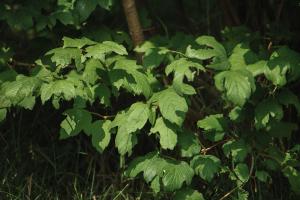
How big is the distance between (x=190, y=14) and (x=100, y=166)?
184 centimetres

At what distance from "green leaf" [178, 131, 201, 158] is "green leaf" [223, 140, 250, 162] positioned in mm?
136

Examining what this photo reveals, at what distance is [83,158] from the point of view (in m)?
2.97

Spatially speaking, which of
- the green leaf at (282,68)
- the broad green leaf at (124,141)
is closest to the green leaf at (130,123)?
the broad green leaf at (124,141)

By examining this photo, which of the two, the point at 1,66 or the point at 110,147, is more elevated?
the point at 1,66

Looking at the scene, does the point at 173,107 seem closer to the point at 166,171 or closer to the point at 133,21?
the point at 166,171

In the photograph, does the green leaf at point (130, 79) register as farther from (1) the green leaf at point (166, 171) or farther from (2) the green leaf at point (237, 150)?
(2) the green leaf at point (237, 150)

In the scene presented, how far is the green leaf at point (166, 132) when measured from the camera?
2.28 m

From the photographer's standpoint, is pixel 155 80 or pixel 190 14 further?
pixel 190 14

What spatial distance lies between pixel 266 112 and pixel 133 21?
31.1 inches

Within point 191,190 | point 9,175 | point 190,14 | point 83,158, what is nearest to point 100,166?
Answer: point 83,158

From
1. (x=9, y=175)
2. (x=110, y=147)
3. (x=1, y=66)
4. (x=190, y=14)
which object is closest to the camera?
(x=1, y=66)

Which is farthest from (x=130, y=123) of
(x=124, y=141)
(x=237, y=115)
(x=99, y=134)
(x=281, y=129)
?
(x=281, y=129)

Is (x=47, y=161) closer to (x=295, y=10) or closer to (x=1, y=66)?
(x=1, y=66)

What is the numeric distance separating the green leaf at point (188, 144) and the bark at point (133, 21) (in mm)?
549
